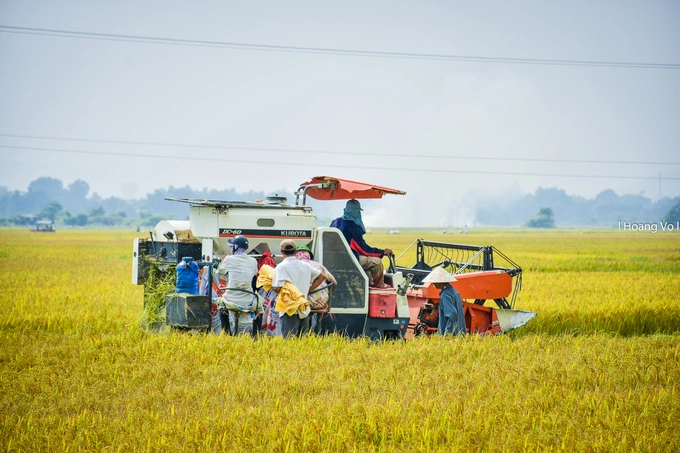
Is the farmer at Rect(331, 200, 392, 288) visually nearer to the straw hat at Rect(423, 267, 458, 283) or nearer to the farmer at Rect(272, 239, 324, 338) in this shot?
the straw hat at Rect(423, 267, 458, 283)

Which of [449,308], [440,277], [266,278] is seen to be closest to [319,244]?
[266,278]

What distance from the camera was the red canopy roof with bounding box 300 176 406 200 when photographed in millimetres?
11219

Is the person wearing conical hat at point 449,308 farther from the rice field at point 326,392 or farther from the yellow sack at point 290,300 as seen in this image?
the yellow sack at point 290,300

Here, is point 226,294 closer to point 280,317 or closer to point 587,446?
point 280,317

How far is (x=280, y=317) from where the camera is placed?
10391 millimetres

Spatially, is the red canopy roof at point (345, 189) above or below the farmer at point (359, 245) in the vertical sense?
above

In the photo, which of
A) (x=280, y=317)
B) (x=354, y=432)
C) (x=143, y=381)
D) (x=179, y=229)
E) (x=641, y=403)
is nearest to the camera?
(x=354, y=432)

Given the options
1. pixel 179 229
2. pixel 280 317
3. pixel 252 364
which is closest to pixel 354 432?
pixel 252 364

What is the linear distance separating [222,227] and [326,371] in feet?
10.8

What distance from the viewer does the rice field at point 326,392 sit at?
6359mm

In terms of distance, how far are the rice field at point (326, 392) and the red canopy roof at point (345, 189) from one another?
231 cm

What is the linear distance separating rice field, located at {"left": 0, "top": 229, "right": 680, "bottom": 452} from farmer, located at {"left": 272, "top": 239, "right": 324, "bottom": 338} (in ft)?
1.57

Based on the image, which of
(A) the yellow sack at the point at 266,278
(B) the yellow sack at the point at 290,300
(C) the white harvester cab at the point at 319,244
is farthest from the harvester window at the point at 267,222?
(B) the yellow sack at the point at 290,300

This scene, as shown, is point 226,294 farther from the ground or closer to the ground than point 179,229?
closer to the ground
